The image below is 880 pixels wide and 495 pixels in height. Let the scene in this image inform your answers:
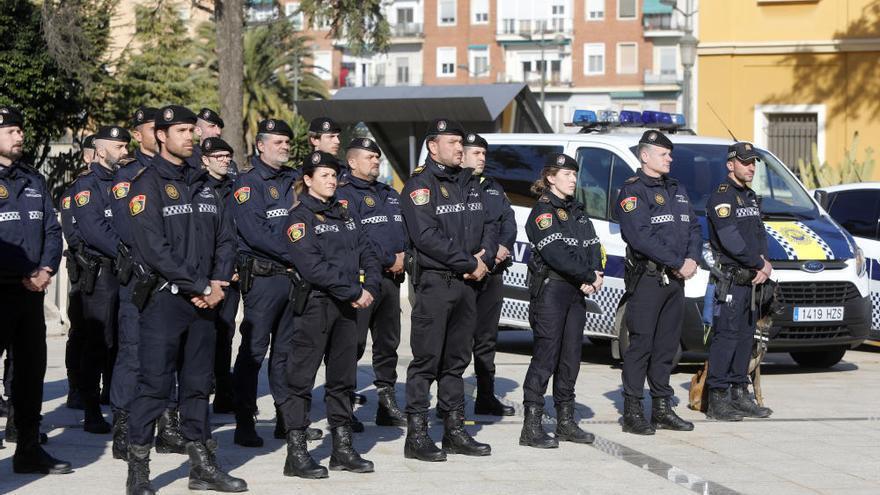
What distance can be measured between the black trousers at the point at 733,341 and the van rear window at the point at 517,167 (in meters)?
3.47

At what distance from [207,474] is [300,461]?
2.01ft

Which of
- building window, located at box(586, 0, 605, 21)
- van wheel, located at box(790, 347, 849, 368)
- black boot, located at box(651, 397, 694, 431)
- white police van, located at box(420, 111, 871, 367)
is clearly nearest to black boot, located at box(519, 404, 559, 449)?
black boot, located at box(651, 397, 694, 431)

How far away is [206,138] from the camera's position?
31.5 feet

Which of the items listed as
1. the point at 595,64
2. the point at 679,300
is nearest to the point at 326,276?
the point at 679,300

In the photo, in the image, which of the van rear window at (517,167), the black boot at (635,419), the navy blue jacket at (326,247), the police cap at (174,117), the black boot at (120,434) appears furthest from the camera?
the van rear window at (517,167)

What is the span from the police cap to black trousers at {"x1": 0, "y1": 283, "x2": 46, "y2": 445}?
1.30m

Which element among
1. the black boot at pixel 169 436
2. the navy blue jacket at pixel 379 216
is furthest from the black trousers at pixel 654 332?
the black boot at pixel 169 436

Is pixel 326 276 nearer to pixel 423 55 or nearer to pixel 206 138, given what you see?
pixel 206 138

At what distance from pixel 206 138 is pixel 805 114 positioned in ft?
55.7

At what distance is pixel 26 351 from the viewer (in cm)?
828

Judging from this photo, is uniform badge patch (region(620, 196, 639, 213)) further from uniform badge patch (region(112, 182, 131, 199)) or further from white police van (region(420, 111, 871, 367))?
uniform badge patch (region(112, 182, 131, 199))

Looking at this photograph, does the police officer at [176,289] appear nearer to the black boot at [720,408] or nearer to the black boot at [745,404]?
the black boot at [720,408]

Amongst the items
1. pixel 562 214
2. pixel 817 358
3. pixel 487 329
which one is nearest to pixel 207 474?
pixel 562 214

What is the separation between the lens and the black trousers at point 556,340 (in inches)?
367
